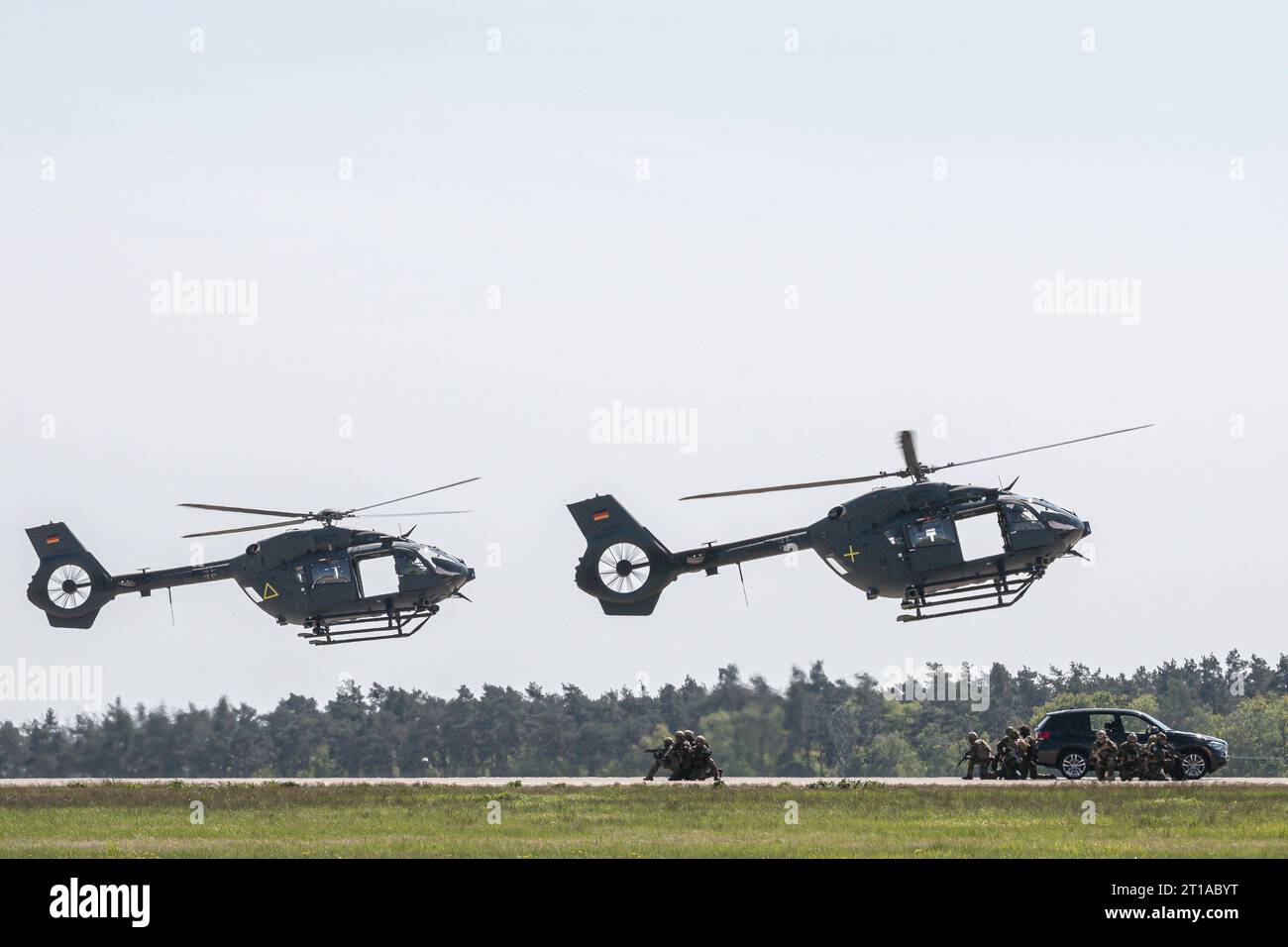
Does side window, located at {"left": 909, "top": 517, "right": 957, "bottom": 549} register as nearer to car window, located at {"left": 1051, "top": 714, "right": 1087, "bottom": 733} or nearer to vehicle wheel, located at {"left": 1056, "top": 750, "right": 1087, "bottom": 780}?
car window, located at {"left": 1051, "top": 714, "right": 1087, "bottom": 733}

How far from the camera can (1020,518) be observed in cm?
4038

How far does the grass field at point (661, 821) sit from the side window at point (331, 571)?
7.78 metres

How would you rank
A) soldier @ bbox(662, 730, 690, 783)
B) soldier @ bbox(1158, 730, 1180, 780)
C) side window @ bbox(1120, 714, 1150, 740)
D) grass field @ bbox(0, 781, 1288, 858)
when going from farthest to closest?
1. soldier @ bbox(662, 730, 690, 783)
2. side window @ bbox(1120, 714, 1150, 740)
3. soldier @ bbox(1158, 730, 1180, 780)
4. grass field @ bbox(0, 781, 1288, 858)

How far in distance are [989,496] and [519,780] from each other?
526 inches

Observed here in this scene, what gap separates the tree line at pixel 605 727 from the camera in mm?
67625

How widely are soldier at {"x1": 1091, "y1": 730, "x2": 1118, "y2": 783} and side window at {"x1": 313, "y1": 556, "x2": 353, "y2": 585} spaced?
1992 centimetres

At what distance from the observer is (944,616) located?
41.5 metres

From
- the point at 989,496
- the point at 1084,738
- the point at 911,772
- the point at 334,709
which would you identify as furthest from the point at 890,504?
the point at 334,709

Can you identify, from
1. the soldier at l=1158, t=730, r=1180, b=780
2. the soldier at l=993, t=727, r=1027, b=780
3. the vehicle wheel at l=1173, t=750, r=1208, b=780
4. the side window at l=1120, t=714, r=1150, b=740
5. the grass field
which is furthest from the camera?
the soldier at l=993, t=727, r=1027, b=780

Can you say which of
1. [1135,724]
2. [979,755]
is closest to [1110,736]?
[1135,724]

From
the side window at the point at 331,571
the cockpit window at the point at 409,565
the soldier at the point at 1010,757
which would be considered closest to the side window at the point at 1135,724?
the soldier at the point at 1010,757

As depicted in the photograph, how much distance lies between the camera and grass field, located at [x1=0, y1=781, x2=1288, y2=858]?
26281 millimetres

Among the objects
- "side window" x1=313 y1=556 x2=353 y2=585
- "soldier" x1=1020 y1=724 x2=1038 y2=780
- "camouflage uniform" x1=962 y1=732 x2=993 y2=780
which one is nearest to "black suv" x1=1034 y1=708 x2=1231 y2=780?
"soldier" x1=1020 y1=724 x2=1038 y2=780
